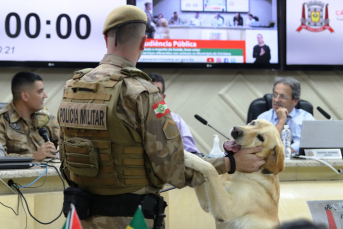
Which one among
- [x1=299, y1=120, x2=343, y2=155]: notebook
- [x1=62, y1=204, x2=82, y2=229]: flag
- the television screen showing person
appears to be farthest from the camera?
the television screen showing person

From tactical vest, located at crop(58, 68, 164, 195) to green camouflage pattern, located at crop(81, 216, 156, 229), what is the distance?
0.09 m

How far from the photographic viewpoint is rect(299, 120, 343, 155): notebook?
2516 mm

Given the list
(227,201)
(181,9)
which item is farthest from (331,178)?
(181,9)

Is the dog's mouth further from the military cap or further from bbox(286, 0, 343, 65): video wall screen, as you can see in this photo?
bbox(286, 0, 343, 65): video wall screen

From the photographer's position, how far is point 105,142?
4.27 feet

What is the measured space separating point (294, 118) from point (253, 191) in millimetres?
2003

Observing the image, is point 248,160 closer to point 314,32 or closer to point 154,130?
point 154,130

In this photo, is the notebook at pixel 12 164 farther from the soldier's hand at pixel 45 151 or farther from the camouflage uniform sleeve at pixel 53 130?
the camouflage uniform sleeve at pixel 53 130

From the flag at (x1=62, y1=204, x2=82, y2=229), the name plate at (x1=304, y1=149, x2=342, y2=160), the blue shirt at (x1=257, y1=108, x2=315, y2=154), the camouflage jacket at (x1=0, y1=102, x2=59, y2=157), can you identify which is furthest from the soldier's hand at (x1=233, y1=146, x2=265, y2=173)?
the camouflage jacket at (x1=0, y1=102, x2=59, y2=157)

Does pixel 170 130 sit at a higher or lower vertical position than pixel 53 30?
lower

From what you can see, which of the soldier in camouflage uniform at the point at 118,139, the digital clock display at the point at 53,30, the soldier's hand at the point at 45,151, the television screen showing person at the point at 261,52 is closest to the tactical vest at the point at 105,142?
the soldier in camouflage uniform at the point at 118,139

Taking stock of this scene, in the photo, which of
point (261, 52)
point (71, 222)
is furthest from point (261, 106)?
point (71, 222)

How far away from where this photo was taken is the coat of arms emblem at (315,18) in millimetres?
4203

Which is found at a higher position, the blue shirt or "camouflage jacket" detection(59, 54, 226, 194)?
"camouflage jacket" detection(59, 54, 226, 194)
